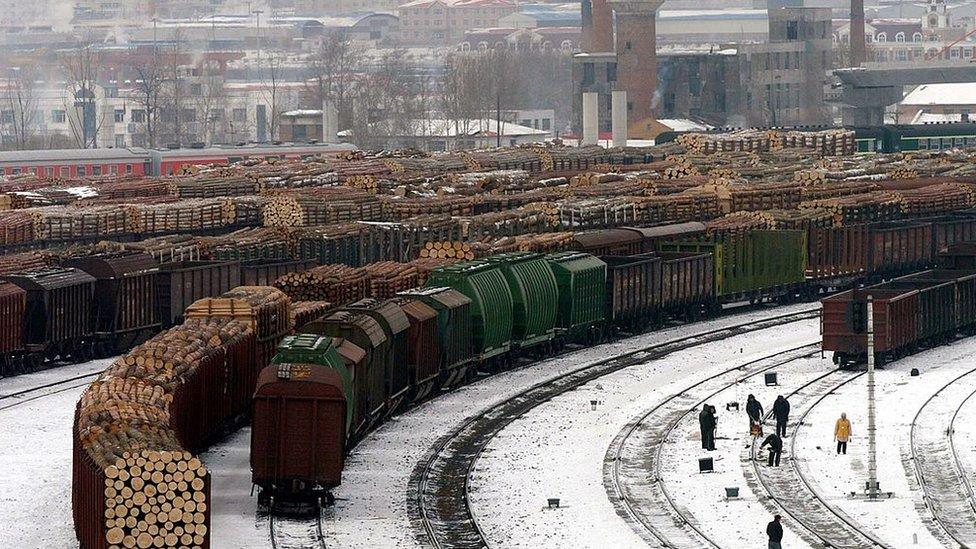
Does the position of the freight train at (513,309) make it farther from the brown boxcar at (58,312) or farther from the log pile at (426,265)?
the brown boxcar at (58,312)

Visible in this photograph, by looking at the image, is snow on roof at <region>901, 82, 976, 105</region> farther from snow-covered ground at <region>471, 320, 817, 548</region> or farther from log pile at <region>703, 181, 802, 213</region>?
snow-covered ground at <region>471, 320, 817, 548</region>

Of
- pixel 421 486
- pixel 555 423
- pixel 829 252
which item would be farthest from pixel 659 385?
pixel 829 252

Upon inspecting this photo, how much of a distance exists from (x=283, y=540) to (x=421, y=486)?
4.61 meters

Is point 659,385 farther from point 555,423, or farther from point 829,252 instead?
point 829,252

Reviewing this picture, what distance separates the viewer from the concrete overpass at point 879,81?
14062 cm

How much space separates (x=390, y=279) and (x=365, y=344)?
1200 cm

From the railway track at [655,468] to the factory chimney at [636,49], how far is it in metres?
110

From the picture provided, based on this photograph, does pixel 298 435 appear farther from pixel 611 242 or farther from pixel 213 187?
pixel 213 187

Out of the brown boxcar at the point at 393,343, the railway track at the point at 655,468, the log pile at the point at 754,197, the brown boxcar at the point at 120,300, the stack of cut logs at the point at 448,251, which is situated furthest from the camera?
the log pile at the point at 754,197

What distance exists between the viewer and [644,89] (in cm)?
15650

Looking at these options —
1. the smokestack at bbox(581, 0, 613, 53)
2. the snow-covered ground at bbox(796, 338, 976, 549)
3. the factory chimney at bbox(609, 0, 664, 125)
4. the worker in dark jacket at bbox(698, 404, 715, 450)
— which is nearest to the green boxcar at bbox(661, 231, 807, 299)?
the snow-covered ground at bbox(796, 338, 976, 549)

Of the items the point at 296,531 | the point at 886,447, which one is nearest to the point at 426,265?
the point at 886,447

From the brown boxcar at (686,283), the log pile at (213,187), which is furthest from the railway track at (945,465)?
the log pile at (213,187)

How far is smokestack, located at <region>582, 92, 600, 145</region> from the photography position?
152125 mm
